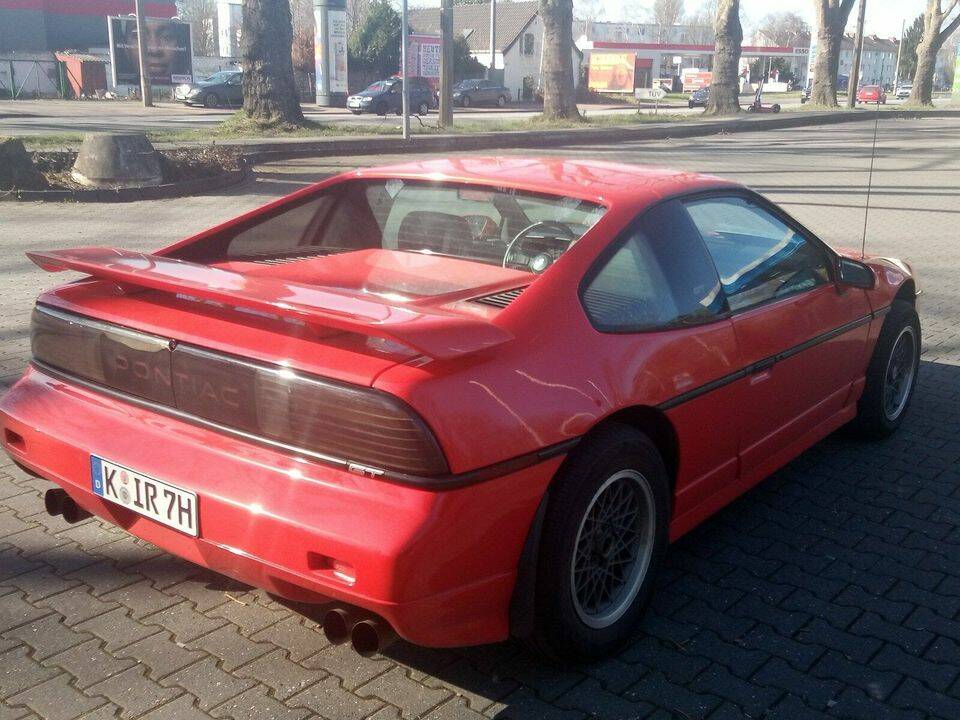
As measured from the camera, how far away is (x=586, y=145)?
2519 cm

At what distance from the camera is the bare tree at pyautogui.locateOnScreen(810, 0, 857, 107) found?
1746 inches

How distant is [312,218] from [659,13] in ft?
531

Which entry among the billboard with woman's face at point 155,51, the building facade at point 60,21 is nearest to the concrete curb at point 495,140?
the billboard with woman's face at point 155,51

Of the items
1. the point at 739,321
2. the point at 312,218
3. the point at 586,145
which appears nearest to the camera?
the point at 739,321

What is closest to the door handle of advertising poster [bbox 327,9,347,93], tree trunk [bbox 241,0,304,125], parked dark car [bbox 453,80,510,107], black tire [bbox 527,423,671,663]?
black tire [bbox 527,423,671,663]

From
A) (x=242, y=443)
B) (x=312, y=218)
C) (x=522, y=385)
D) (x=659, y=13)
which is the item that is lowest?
(x=242, y=443)

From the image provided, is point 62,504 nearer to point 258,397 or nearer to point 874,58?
point 258,397

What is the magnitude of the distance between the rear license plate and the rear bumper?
0.03m

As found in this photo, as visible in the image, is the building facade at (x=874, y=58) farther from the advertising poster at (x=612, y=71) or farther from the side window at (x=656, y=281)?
the side window at (x=656, y=281)

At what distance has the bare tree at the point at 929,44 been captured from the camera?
5144 centimetres

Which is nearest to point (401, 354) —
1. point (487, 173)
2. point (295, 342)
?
point (295, 342)

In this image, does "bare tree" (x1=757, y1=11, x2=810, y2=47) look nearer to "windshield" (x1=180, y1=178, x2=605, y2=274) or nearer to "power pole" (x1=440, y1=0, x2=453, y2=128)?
"power pole" (x1=440, y1=0, x2=453, y2=128)

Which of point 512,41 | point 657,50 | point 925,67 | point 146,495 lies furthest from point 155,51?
point 657,50

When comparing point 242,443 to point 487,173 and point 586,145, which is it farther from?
→ point 586,145
